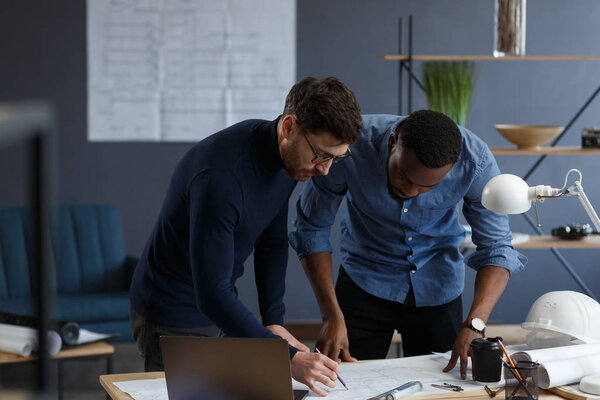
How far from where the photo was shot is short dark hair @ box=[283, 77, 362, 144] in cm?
150

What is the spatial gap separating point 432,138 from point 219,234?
1.82 ft

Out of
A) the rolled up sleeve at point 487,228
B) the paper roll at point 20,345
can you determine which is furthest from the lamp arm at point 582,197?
the paper roll at point 20,345

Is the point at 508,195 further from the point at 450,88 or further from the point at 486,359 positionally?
the point at 450,88

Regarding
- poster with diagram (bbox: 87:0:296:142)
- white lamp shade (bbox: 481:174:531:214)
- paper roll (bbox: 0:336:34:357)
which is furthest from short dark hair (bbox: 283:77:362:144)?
poster with diagram (bbox: 87:0:296:142)

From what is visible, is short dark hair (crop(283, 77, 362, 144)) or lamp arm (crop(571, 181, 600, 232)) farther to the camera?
lamp arm (crop(571, 181, 600, 232))

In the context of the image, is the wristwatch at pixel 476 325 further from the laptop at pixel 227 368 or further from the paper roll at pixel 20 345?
the paper roll at pixel 20 345

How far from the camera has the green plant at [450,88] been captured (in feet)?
11.9

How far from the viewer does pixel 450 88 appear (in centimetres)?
365

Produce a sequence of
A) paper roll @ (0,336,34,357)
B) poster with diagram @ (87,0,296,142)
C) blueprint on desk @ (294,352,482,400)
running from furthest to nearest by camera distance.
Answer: poster with diagram @ (87,0,296,142)
blueprint on desk @ (294,352,482,400)
paper roll @ (0,336,34,357)

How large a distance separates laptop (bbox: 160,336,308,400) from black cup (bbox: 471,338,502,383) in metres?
0.48

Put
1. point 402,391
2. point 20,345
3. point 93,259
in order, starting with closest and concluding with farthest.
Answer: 1. point 20,345
2. point 402,391
3. point 93,259

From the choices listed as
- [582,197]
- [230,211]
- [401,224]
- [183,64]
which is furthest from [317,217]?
[183,64]

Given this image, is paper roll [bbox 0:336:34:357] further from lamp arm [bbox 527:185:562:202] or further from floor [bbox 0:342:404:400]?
floor [bbox 0:342:404:400]

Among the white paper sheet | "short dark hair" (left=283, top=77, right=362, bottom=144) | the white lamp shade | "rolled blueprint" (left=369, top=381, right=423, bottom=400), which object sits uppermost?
"short dark hair" (left=283, top=77, right=362, bottom=144)
